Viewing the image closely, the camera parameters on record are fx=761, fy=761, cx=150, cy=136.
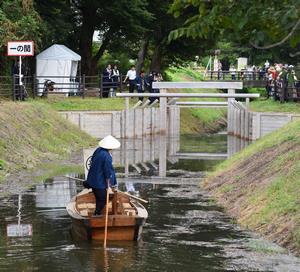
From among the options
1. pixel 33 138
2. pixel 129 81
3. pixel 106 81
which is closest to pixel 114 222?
pixel 33 138

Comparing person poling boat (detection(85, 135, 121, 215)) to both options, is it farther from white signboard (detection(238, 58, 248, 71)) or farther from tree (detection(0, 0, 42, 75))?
white signboard (detection(238, 58, 248, 71))

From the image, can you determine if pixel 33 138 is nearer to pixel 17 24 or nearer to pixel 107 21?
pixel 17 24

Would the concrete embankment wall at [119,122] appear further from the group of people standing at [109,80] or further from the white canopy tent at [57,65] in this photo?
the white canopy tent at [57,65]

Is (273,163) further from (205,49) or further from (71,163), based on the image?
(205,49)

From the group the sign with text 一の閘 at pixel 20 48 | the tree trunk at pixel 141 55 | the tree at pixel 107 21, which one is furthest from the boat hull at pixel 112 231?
the tree trunk at pixel 141 55

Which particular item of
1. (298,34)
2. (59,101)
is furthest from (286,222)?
(59,101)

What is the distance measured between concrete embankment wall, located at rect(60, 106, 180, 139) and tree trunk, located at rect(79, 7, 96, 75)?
5303mm

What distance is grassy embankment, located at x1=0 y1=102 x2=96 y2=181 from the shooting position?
25.1 m

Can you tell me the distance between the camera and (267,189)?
53.2 feet

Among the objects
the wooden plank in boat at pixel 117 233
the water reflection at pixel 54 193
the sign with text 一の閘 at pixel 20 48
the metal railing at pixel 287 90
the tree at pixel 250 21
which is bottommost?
the water reflection at pixel 54 193

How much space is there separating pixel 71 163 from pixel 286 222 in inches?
571

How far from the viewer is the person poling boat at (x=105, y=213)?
13406 mm

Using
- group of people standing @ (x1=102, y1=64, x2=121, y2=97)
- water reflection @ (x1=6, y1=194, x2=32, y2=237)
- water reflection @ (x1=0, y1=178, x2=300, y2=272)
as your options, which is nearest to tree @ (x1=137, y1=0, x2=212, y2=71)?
group of people standing @ (x1=102, y1=64, x2=121, y2=97)

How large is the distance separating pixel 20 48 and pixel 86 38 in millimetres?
14049
